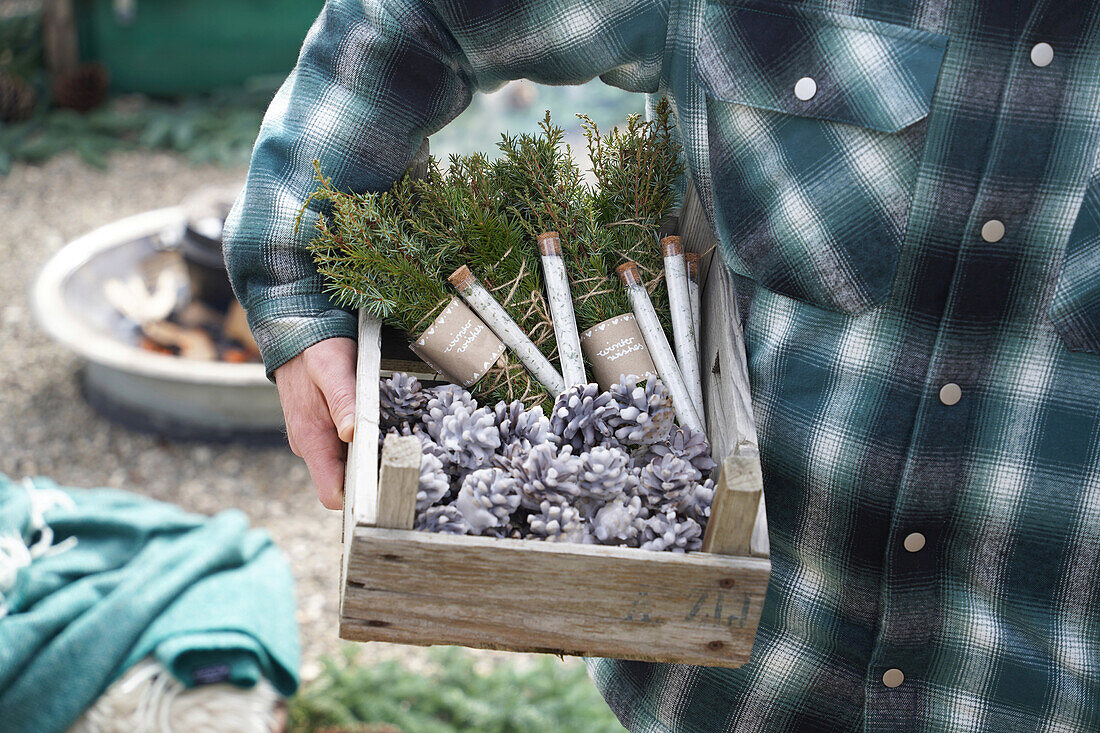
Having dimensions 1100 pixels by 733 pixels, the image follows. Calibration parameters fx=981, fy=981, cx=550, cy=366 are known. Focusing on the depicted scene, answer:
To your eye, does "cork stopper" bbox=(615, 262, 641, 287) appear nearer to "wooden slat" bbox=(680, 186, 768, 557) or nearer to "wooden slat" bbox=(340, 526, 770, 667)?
"wooden slat" bbox=(680, 186, 768, 557)

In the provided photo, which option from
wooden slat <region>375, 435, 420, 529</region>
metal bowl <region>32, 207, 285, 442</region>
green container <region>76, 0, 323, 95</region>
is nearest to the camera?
wooden slat <region>375, 435, 420, 529</region>

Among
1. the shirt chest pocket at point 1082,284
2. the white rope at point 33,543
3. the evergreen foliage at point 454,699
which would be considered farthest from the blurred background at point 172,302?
the shirt chest pocket at point 1082,284

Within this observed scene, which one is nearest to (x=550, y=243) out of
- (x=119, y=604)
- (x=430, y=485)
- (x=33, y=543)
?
(x=430, y=485)

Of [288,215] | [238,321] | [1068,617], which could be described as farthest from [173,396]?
[1068,617]

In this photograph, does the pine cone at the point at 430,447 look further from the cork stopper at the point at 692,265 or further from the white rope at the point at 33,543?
the white rope at the point at 33,543

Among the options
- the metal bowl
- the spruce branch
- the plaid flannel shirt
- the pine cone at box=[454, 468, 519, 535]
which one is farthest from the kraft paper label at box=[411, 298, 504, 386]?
the metal bowl

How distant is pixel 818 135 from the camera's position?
0.99m

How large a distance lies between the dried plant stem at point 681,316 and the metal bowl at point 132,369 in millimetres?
2253

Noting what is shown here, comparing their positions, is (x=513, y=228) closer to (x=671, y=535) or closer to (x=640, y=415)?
(x=640, y=415)

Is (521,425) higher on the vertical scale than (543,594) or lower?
higher

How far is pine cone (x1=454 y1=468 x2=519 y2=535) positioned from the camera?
0.87 meters

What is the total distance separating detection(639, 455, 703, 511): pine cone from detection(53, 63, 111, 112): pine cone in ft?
19.3

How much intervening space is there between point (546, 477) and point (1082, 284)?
1.81 feet

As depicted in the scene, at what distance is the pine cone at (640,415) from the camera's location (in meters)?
0.96
